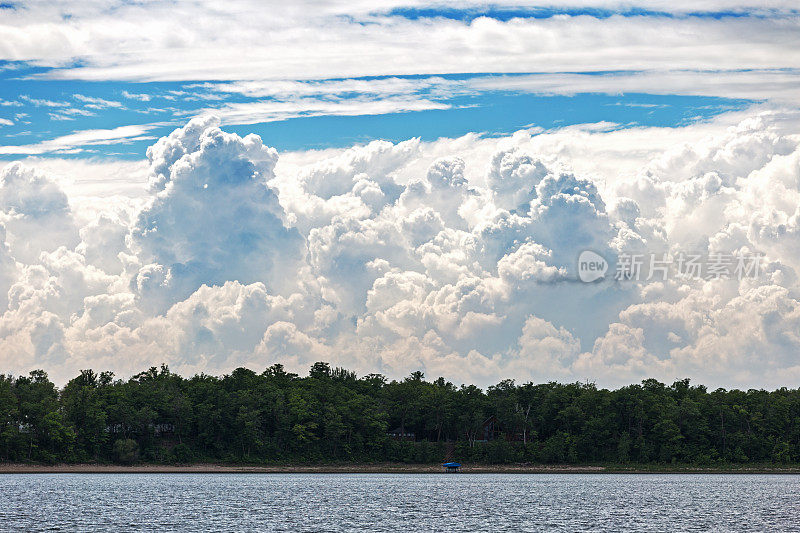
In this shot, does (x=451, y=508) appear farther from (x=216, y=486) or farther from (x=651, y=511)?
(x=216, y=486)

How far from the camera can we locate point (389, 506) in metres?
129

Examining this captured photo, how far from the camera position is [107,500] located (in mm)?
134125

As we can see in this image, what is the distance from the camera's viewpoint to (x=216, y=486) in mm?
175500

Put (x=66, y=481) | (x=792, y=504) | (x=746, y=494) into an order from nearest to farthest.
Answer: (x=792, y=504) → (x=746, y=494) → (x=66, y=481)

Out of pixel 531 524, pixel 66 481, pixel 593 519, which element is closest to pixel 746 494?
pixel 593 519

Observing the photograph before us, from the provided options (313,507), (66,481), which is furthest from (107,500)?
(66,481)

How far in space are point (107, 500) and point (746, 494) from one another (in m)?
101

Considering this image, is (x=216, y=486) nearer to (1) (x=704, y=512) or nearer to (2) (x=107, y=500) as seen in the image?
(2) (x=107, y=500)

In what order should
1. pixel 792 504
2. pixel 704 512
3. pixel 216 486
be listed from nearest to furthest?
1. pixel 704 512
2. pixel 792 504
3. pixel 216 486

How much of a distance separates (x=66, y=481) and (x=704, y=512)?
123404mm

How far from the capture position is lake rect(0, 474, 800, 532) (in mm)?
102250

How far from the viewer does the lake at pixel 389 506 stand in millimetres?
102250

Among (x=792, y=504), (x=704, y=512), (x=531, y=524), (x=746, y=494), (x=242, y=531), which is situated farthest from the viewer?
(x=746, y=494)

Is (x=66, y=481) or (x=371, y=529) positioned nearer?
(x=371, y=529)
